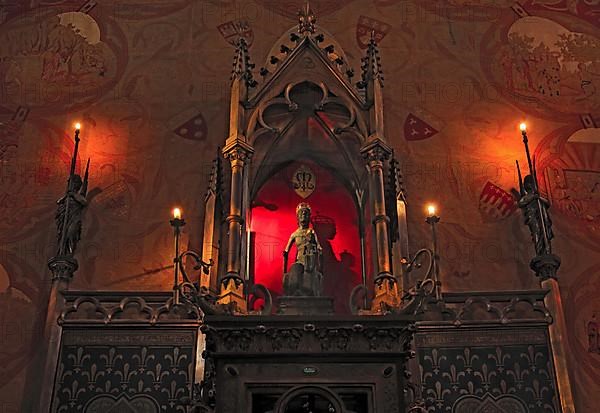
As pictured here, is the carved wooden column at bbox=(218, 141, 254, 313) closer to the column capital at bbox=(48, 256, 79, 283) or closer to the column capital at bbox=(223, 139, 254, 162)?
the column capital at bbox=(223, 139, 254, 162)

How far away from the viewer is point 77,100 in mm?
8555

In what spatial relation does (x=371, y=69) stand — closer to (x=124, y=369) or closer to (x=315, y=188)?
(x=315, y=188)

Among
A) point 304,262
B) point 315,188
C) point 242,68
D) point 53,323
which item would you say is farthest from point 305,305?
point 242,68

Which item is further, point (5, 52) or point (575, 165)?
point (5, 52)

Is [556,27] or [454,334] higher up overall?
[556,27]

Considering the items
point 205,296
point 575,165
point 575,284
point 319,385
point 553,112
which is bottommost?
point 319,385

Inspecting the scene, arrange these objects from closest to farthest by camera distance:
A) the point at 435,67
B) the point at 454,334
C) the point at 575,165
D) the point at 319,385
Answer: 1. the point at 319,385
2. the point at 454,334
3. the point at 575,165
4. the point at 435,67

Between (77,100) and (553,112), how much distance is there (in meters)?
4.77

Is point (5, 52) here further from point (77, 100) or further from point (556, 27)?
point (556, 27)

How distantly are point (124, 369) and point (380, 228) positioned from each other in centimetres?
233

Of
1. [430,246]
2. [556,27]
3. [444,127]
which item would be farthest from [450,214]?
[556,27]

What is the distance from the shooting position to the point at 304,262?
6562 millimetres

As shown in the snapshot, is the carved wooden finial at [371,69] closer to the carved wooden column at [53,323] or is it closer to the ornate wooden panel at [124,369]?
the ornate wooden panel at [124,369]

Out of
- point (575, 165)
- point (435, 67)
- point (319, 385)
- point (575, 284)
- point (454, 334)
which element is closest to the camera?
point (319, 385)
